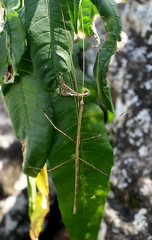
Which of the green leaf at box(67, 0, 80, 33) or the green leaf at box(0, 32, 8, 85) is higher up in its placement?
the green leaf at box(67, 0, 80, 33)

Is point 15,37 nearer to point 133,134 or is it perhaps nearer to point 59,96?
point 59,96

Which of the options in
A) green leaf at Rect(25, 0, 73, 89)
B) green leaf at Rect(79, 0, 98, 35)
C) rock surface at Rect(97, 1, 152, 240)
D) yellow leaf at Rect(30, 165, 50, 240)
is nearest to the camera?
green leaf at Rect(25, 0, 73, 89)

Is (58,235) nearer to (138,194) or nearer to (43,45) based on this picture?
(138,194)

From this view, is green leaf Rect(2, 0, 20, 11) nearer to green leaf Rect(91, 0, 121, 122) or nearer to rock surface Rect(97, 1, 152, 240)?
green leaf Rect(91, 0, 121, 122)

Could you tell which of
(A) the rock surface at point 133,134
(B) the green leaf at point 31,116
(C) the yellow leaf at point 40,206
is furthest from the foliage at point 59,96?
(A) the rock surface at point 133,134

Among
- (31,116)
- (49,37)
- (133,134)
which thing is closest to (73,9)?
(49,37)

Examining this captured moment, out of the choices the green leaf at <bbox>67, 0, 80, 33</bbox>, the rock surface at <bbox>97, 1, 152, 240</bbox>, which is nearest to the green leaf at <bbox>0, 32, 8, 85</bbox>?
the green leaf at <bbox>67, 0, 80, 33</bbox>
